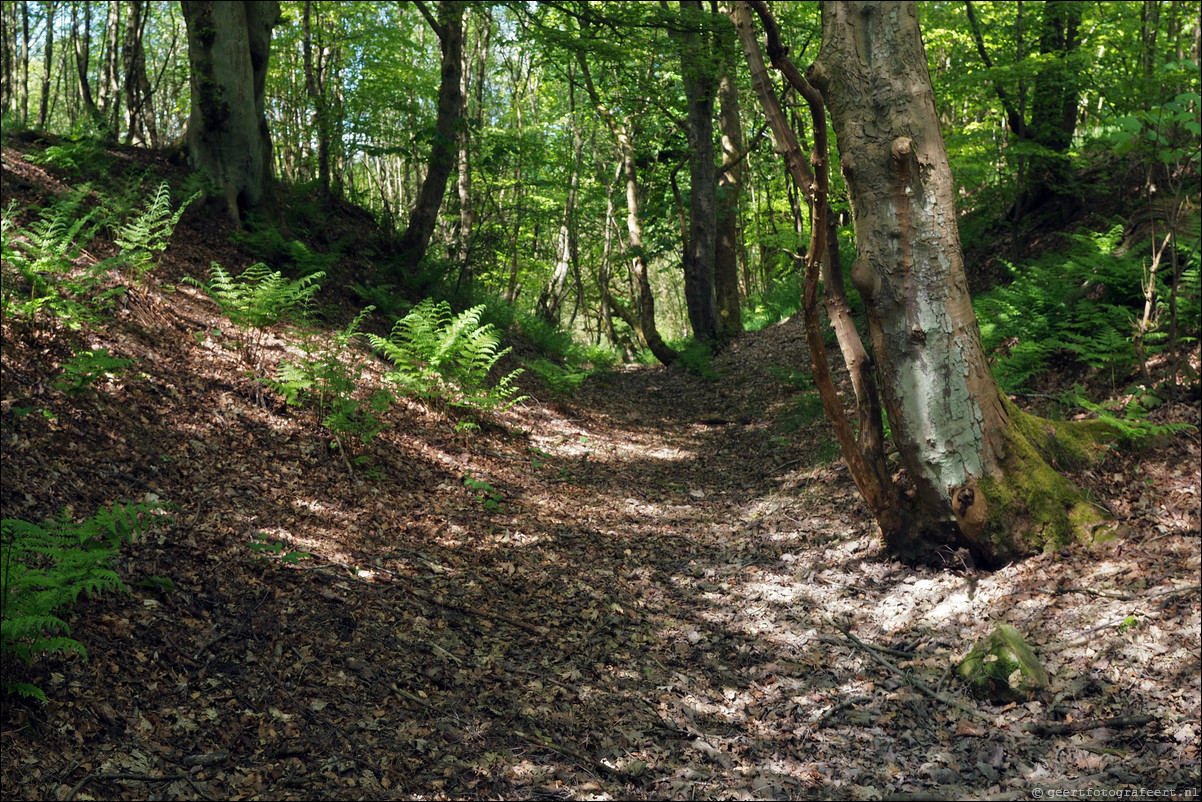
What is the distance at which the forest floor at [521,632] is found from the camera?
9.15 feet

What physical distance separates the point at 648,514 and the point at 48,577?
435cm

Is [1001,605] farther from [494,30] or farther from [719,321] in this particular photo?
[494,30]

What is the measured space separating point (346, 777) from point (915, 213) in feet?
13.1

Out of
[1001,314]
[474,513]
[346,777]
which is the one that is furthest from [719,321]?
[346,777]

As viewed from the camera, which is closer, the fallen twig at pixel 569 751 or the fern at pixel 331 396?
the fallen twig at pixel 569 751

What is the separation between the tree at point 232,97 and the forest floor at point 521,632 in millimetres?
3748

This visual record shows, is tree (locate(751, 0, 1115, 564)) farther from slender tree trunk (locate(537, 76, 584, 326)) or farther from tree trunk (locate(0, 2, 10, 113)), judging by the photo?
tree trunk (locate(0, 2, 10, 113))

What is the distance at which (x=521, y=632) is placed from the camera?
3996mm

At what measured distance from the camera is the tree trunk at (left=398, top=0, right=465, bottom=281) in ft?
35.9

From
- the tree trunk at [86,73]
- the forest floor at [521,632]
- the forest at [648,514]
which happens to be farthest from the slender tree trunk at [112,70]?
the forest floor at [521,632]

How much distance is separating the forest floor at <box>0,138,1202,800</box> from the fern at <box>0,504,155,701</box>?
0.18 meters

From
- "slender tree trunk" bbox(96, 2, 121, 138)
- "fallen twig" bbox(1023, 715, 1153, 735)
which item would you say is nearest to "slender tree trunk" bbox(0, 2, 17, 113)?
"slender tree trunk" bbox(96, 2, 121, 138)

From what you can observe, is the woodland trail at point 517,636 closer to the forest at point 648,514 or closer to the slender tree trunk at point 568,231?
the forest at point 648,514

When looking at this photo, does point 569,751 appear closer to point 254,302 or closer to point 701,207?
point 254,302
